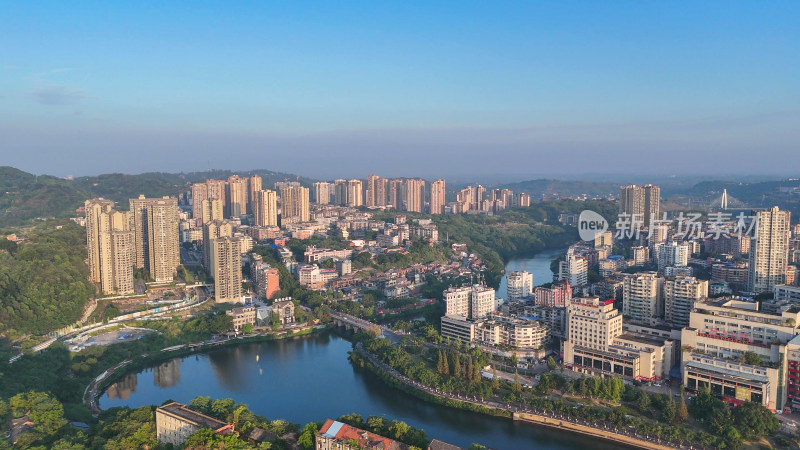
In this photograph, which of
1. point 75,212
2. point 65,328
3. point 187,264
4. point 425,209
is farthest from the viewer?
point 425,209

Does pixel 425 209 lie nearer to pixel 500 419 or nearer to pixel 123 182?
pixel 123 182

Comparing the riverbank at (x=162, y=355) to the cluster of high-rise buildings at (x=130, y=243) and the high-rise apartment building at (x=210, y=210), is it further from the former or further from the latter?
the high-rise apartment building at (x=210, y=210)

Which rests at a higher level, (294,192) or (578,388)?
(294,192)

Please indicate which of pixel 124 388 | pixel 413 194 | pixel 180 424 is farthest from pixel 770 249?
pixel 413 194

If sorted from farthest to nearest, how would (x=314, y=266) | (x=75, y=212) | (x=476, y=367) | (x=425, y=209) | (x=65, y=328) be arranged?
(x=425, y=209)
(x=75, y=212)
(x=314, y=266)
(x=65, y=328)
(x=476, y=367)

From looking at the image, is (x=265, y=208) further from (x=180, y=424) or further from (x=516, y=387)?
(x=180, y=424)

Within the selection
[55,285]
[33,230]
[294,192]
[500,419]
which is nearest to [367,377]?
[500,419]

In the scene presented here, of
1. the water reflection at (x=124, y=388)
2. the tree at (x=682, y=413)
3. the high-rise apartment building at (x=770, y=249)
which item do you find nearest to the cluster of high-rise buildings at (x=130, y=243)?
the water reflection at (x=124, y=388)
